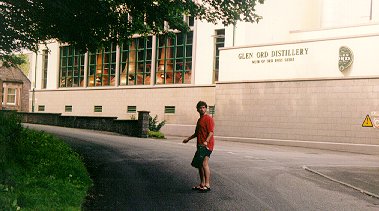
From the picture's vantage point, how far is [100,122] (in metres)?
31.3

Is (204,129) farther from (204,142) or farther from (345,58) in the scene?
(345,58)

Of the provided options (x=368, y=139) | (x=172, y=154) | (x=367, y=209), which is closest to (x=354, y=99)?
(x=368, y=139)

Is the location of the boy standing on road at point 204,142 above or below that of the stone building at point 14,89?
below

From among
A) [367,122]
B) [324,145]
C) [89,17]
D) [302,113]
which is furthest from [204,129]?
[302,113]

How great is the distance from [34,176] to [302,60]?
1983 centimetres

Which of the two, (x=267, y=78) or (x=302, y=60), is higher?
(x=302, y=60)

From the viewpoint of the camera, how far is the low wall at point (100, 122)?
90.2 feet

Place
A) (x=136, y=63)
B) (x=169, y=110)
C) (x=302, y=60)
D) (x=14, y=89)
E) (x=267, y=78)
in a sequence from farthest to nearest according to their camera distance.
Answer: (x=14, y=89), (x=136, y=63), (x=169, y=110), (x=267, y=78), (x=302, y=60)

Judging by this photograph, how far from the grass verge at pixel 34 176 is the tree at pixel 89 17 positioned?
3.90 meters

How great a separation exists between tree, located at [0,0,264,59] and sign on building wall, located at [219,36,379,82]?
32.9ft

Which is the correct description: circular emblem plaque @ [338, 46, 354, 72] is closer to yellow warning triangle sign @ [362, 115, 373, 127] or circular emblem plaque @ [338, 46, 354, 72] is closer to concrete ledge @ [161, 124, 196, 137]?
yellow warning triangle sign @ [362, 115, 373, 127]

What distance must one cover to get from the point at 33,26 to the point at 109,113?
74.1 ft

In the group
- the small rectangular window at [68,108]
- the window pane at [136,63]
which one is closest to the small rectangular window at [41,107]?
the small rectangular window at [68,108]

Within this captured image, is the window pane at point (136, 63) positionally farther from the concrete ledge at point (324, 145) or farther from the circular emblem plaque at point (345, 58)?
the circular emblem plaque at point (345, 58)
